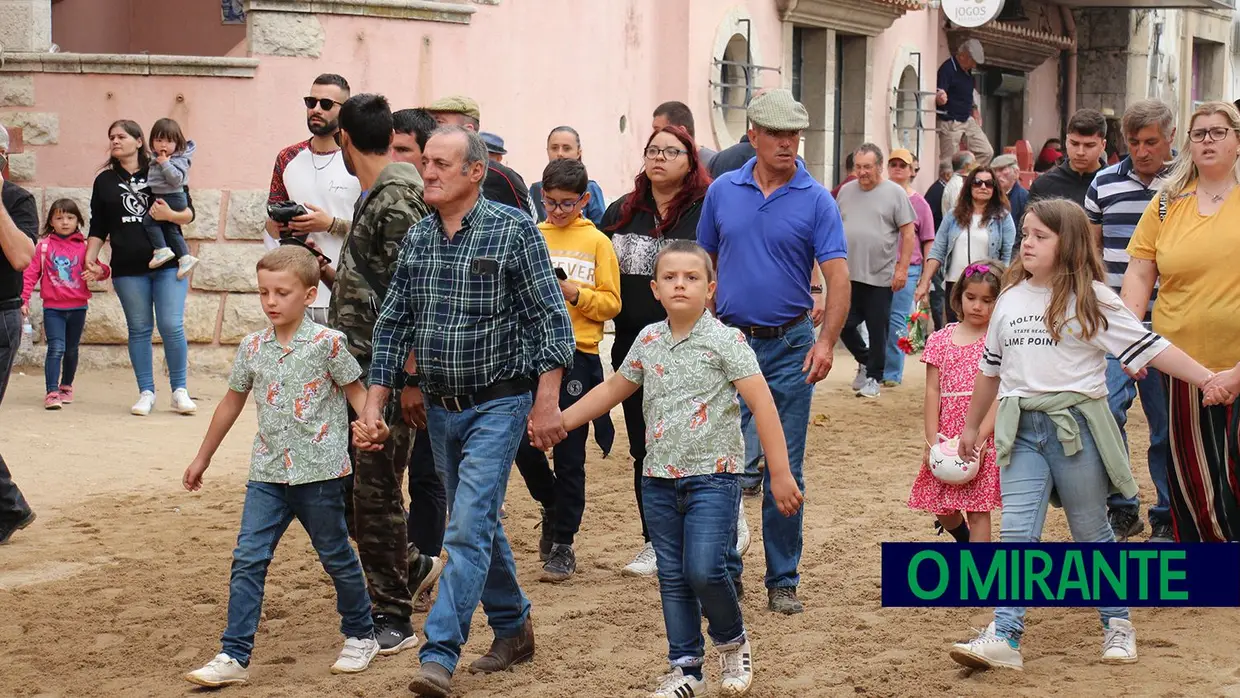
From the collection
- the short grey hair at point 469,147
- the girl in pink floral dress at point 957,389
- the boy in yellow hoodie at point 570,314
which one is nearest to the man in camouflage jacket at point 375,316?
the short grey hair at point 469,147

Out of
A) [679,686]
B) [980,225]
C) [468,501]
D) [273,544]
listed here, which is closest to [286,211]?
[273,544]

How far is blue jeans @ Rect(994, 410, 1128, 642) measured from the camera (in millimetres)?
5504

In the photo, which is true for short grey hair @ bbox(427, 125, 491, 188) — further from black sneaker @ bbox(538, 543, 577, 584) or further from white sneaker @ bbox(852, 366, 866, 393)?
white sneaker @ bbox(852, 366, 866, 393)

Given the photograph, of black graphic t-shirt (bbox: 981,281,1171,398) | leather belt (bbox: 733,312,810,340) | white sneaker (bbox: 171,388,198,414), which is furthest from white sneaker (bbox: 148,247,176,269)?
black graphic t-shirt (bbox: 981,281,1171,398)

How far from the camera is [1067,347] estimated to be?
554 centimetres

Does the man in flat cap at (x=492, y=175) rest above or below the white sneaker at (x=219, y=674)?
above

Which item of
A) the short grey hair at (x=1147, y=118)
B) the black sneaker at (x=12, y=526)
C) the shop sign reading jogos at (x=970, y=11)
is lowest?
the black sneaker at (x=12, y=526)

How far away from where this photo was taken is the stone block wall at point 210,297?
12.6 metres

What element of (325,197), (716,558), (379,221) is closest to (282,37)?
(325,197)

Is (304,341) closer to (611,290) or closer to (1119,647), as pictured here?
(611,290)

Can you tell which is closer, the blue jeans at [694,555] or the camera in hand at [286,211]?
the blue jeans at [694,555]

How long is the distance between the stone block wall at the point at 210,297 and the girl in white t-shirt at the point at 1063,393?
818cm

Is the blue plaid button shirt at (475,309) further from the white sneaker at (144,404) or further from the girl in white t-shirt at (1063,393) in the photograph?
the white sneaker at (144,404)

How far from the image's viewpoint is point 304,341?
222 inches
